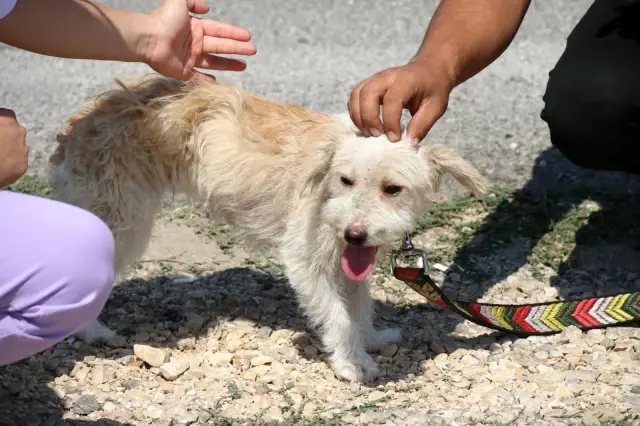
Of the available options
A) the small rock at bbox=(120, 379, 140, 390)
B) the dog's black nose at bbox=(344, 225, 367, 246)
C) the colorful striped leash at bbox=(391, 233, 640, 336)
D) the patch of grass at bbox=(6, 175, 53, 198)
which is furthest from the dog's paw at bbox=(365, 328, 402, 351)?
the patch of grass at bbox=(6, 175, 53, 198)

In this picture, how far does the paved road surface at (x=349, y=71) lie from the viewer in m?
6.17

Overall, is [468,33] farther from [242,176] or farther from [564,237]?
[564,237]

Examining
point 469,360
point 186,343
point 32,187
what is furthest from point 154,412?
point 32,187

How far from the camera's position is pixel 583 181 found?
5680mm

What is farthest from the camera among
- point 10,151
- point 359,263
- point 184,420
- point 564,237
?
point 564,237

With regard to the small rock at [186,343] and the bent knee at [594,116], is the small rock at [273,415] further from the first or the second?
the bent knee at [594,116]

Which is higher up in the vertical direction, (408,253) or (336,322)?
(408,253)

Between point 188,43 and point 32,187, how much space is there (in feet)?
6.97

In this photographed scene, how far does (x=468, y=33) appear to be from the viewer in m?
3.59

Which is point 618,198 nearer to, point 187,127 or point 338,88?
point 338,88

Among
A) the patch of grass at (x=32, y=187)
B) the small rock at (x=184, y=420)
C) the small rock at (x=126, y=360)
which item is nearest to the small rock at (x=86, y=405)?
the small rock at (x=184, y=420)

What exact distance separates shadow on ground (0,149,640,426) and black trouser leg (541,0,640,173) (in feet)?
1.77

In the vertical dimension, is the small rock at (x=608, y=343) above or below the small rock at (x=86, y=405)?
above

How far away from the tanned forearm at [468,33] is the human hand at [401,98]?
0.35ft
